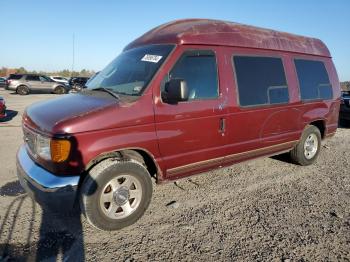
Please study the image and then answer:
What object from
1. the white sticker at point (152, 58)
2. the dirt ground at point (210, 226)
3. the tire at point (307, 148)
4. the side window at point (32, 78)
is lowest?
the side window at point (32, 78)

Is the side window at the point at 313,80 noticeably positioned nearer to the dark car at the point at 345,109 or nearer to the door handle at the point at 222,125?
the door handle at the point at 222,125

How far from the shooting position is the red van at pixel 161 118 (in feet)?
10.8

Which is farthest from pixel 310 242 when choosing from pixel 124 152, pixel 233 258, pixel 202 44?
pixel 202 44

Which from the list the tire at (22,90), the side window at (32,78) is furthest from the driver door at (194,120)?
the side window at (32,78)

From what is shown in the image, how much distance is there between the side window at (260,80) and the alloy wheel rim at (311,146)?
4.11 feet

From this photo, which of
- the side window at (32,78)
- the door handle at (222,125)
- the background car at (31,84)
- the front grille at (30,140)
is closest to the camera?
the front grille at (30,140)

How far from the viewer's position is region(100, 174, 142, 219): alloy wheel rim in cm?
350

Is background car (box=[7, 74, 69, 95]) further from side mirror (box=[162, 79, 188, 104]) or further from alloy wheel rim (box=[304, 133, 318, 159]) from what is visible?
side mirror (box=[162, 79, 188, 104])

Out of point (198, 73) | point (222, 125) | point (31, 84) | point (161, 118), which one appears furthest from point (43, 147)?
point (31, 84)

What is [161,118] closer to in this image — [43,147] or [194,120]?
[194,120]

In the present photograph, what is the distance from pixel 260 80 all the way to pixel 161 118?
78.6 inches

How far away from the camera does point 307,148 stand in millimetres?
6070

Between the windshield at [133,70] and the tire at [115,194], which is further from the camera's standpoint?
the windshield at [133,70]

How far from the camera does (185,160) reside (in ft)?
13.3
